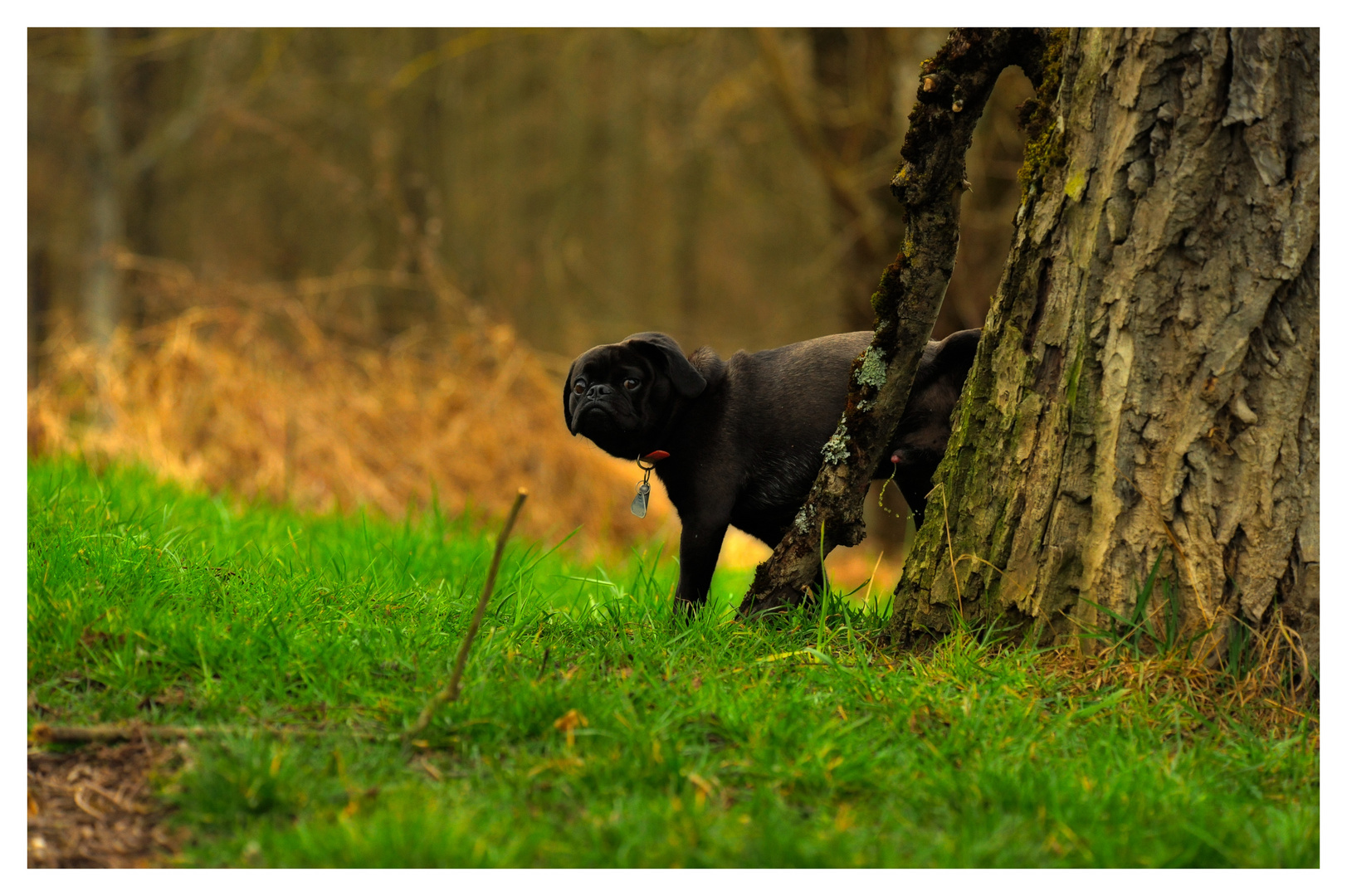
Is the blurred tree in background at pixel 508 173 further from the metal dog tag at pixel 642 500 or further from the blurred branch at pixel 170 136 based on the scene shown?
the metal dog tag at pixel 642 500

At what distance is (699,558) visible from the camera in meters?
3.75

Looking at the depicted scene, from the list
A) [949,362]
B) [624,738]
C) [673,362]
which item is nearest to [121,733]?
[624,738]

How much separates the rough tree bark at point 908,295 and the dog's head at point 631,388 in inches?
24.1

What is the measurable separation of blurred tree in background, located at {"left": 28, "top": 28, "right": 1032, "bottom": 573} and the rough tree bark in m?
5.21

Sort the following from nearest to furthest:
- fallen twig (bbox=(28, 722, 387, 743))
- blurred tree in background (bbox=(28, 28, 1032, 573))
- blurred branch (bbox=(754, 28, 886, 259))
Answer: fallen twig (bbox=(28, 722, 387, 743)) → blurred branch (bbox=(754, 28, 886, 259)) → blurred tree in background (bbox=(28, 28, 1032, 573))

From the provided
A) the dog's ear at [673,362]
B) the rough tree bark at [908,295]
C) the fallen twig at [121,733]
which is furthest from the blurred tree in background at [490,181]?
the fallen twig at [121,733]

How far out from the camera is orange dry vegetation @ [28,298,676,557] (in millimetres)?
8445

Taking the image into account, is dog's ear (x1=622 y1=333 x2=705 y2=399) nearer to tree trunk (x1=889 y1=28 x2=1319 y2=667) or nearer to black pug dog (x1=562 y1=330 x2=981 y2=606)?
black pug dog (x1=562 y1=330 x2=981 y2=606)

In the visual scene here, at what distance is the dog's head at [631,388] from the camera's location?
12.4 ft

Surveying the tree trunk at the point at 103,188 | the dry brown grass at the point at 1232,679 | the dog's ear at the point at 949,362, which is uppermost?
the tree trunk at the point at 103,188

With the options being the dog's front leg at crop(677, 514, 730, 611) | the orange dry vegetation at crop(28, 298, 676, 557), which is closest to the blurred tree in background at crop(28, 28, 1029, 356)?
the orange dry vegetation at crop(28, 298, 676, 557)

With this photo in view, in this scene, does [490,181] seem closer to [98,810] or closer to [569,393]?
[569,393]

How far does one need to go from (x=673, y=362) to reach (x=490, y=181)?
14.3 meters

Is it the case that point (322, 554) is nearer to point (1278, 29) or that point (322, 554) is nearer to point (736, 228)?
point (1278, 29)
